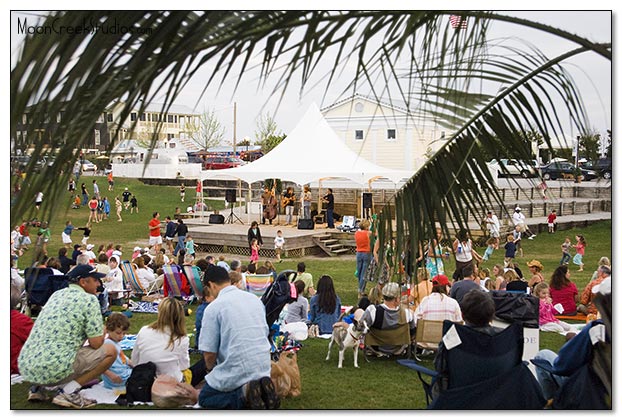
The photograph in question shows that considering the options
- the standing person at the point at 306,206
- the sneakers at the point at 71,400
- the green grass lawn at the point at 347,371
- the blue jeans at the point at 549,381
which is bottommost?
the green grass lawn at the point at 347,371

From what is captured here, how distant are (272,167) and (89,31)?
18.9 m

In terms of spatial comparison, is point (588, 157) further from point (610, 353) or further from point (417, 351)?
point (417, 351)

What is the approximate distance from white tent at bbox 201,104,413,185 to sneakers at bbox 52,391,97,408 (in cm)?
1462

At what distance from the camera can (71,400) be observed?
5871 mm

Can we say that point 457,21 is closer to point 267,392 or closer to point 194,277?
point 267,392

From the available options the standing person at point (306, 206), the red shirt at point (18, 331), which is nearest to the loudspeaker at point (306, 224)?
the standing person at point (306, 206)

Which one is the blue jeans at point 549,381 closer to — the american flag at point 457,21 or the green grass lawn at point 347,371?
the green grass lawn at point 347,371

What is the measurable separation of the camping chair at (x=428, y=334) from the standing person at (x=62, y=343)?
351 centimetres

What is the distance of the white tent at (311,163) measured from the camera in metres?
20.4

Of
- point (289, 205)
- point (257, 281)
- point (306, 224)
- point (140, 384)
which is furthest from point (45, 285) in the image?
point (289, 205)

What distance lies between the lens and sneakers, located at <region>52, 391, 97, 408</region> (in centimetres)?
584

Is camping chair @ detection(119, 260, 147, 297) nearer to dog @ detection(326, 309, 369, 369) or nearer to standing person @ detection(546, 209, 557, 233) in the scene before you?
dog @ detection(326, 309, 369, 369)

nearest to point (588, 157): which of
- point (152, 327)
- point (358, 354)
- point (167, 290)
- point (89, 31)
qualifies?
point (89, 31)

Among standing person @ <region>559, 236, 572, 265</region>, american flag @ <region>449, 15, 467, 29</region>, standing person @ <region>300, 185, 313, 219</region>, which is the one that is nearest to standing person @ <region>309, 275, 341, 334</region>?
american flag @ <region>449, 15, 467, 29</region>
